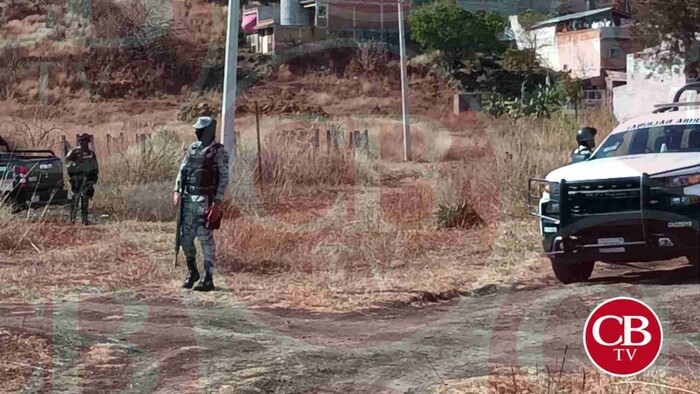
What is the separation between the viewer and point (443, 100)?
1922 inches

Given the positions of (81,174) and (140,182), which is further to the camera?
(140,182)

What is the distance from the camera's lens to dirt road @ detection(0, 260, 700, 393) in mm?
5730

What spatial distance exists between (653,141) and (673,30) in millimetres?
14891

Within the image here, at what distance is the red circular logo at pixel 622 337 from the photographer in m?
4.00

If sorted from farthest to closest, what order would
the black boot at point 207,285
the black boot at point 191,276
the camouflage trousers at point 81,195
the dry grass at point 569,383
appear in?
the camouflage trousers at point 81,195, the black boot at point 191,276, the black boot at point 207,285, the dry grass at point 569,383

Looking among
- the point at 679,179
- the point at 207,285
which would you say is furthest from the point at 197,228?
the point at 679,179

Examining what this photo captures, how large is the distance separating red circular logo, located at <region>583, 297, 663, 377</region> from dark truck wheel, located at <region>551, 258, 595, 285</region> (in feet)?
16.0

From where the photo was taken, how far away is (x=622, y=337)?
3992 mm

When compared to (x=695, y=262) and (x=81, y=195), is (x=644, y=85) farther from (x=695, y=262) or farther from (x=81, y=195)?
(x=695, y=262)

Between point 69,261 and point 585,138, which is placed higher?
point 585,138

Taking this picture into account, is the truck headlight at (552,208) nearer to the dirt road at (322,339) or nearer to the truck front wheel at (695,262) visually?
the dirt road at (322,339)

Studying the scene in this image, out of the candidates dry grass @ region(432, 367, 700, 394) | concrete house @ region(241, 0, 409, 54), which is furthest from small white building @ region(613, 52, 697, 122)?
concrete house @ region(241, 0, 409, 54)

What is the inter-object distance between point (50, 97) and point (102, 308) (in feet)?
137

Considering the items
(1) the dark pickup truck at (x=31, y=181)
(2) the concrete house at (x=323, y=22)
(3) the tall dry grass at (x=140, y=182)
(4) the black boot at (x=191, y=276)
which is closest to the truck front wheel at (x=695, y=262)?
(4) the black boot at (x=191, y=276)
